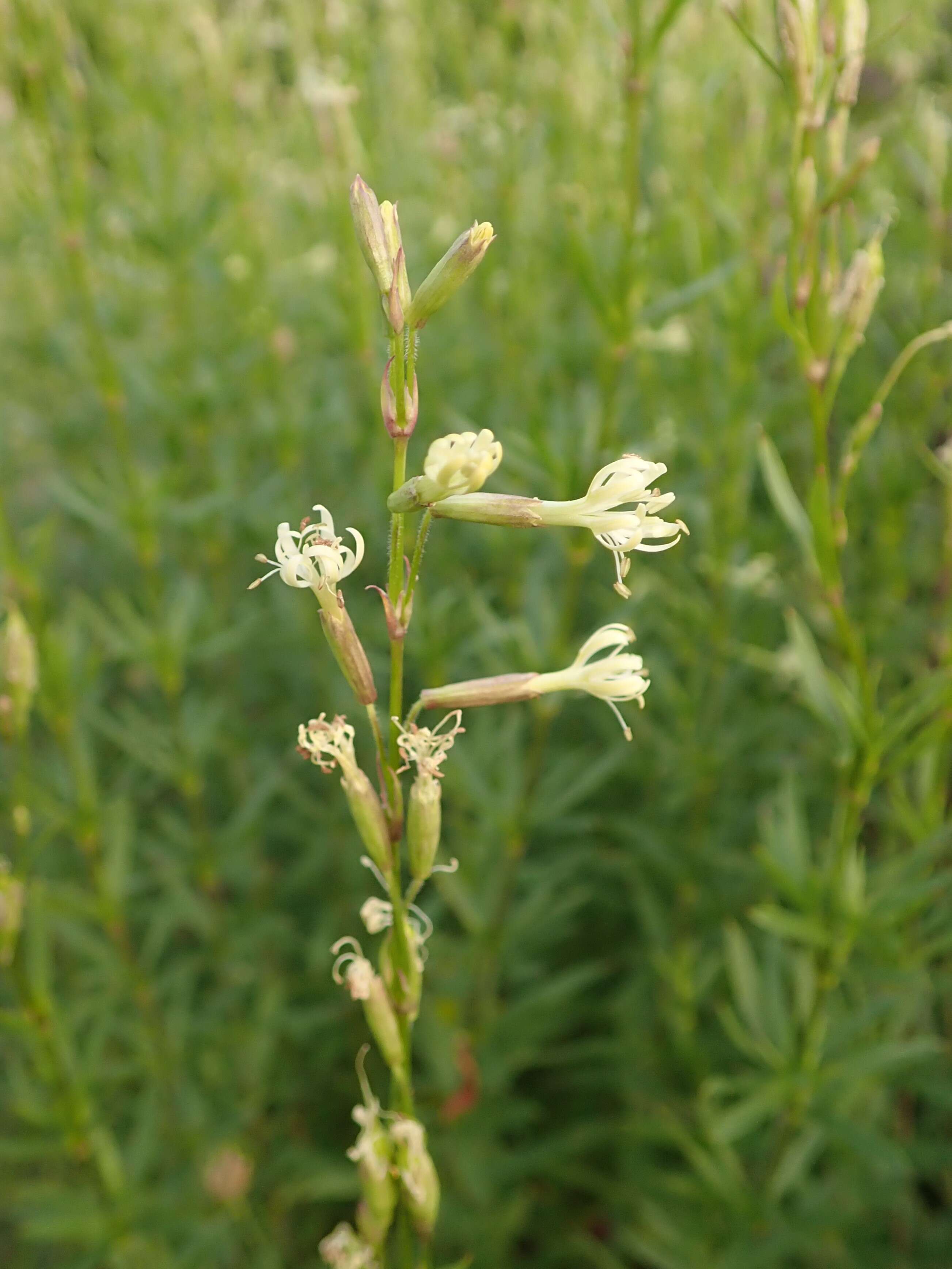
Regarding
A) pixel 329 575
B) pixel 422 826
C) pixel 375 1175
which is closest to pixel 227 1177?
pixel 375 1175

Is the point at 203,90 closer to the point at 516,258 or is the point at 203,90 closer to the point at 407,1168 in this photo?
the point at 516,258

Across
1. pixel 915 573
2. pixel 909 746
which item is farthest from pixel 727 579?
pixel 909 746

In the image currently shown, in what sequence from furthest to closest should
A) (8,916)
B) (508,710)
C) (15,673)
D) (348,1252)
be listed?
1. (508,710)
2. (15,673)
3. (8,916)
4. (348,1252)

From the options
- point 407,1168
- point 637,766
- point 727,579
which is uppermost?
point 727,579

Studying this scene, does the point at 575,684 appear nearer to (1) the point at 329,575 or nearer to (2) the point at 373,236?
(1) the point at 329,575

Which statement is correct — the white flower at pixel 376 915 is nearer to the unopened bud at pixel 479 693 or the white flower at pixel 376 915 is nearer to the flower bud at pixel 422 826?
the flower bud at pixel 422 826

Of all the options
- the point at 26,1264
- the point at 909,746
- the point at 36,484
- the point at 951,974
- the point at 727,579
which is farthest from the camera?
the point at 36,484

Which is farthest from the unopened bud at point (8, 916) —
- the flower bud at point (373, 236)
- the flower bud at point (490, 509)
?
the flower bud at point (373, 236)
